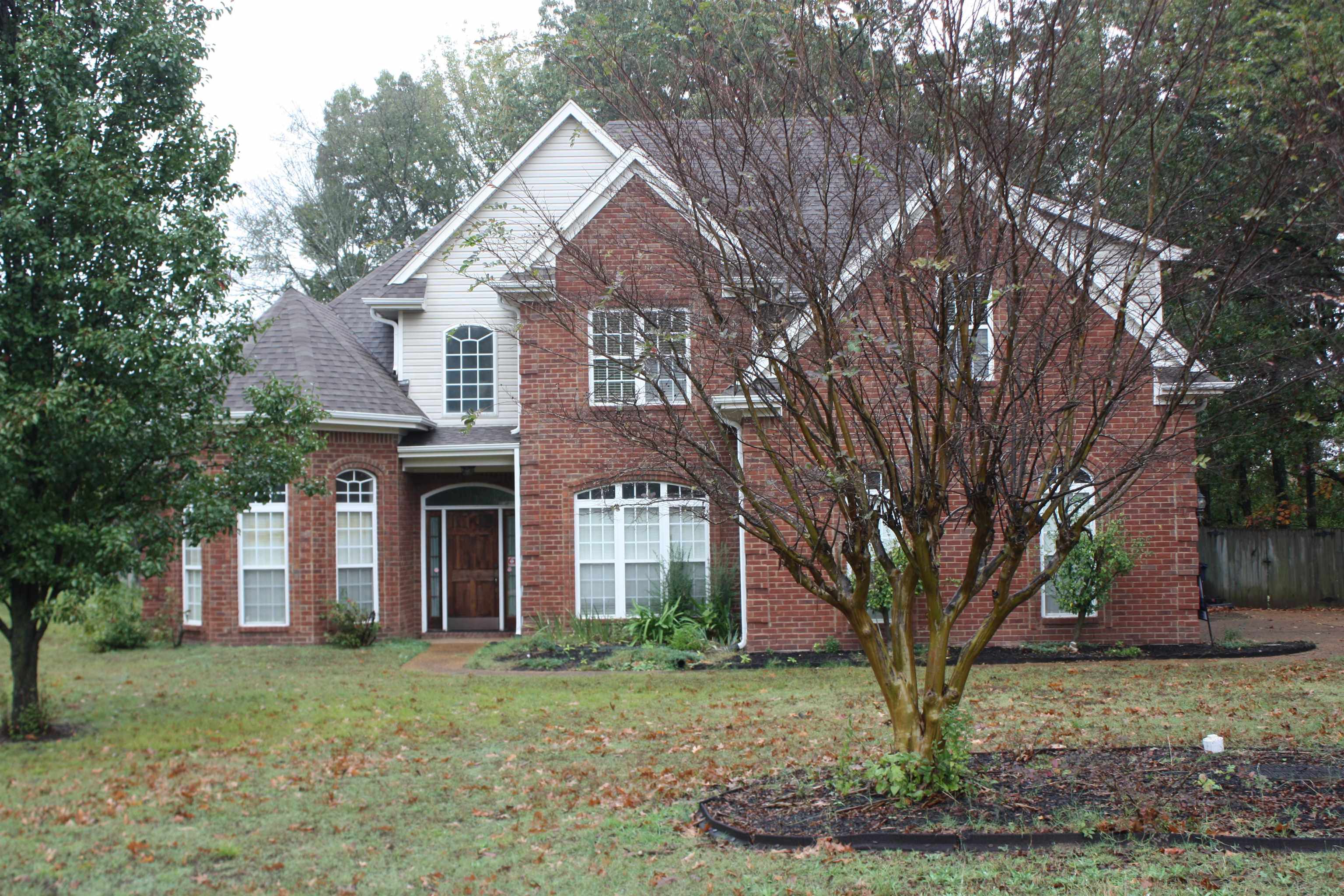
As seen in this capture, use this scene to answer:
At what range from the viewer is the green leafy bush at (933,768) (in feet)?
22.6

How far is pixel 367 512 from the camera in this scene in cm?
1881

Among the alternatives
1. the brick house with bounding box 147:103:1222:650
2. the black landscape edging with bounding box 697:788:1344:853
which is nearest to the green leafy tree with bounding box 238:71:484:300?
the brick house with bounding box 147:103:1222:650

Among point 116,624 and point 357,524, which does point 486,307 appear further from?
point 116,624

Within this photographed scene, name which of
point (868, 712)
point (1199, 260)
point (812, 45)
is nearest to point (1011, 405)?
point (1199, 260)

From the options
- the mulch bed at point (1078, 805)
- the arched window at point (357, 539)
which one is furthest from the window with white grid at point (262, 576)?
the mulch bed at point (1078, 805)

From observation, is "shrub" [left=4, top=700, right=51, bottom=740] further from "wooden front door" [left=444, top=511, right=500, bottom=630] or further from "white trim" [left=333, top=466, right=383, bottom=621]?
"wooden front door" [left=444, top=511, right=500, bottom=630]

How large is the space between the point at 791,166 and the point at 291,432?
270 inches

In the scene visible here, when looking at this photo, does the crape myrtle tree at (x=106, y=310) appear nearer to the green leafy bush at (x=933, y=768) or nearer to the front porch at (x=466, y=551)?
the green leafy bush at (x=933, y=768)

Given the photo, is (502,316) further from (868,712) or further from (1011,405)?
(1011,405)

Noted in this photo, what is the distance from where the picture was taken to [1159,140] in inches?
314

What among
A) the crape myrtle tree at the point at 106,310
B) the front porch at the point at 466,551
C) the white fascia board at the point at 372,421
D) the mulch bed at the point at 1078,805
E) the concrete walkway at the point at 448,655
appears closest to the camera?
the mulch bed at the point at 1078,805

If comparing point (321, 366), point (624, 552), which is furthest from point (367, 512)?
point (624, 552)

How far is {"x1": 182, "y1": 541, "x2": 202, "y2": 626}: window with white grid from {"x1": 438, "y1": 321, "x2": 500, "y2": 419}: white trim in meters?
4.64

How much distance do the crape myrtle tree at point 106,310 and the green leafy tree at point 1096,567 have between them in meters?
10.3
